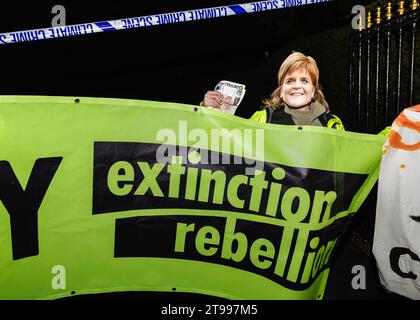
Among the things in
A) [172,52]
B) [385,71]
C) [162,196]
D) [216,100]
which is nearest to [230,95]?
[216,100]

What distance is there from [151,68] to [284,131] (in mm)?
6223

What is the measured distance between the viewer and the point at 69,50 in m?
7.27

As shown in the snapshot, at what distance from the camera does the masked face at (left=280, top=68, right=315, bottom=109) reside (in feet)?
9.50

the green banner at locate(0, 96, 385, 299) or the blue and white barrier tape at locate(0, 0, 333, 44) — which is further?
Answer: the blue and white barrier tape at locate(0, 0, 333, 44)

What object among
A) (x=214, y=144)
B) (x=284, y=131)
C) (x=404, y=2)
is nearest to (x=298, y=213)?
(x=284, y=131)

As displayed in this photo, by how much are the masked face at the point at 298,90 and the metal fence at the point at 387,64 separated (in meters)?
1.42

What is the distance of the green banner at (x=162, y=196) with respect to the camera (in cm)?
232

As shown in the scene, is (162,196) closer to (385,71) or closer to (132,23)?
(132,23)

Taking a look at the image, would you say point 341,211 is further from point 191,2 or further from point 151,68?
point 151,68

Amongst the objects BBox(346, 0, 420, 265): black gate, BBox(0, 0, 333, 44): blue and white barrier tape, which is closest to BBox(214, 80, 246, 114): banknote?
BBox(346, 0, 420, 265): black gate

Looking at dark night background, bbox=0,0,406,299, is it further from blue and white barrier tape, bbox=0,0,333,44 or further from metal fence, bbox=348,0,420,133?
blue and white barrier tape, bbox=0,0,333,44

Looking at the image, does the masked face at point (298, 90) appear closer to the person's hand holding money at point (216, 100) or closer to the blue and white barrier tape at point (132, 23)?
the person's hand holding money at point (216, 100)

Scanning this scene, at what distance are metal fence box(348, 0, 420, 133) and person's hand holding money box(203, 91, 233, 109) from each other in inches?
74.3

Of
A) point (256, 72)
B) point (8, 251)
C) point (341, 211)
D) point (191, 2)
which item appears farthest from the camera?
point (256, 72)
